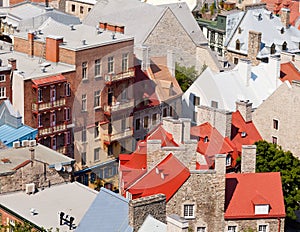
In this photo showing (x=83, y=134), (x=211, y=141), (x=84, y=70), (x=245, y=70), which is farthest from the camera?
(x=245, y=70)

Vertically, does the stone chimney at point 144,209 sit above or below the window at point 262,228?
above

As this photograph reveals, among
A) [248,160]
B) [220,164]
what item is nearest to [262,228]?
[248,160]

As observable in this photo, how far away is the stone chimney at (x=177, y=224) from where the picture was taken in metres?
38.4

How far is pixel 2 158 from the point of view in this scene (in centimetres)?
5275

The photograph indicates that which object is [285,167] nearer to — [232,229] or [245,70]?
[232,229]

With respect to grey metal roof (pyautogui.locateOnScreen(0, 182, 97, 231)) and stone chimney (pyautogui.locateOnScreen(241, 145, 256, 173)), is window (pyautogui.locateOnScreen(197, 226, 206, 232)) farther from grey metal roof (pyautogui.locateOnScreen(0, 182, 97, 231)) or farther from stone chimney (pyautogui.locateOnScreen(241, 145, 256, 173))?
grey metal roof (pyautogui.locateOnScreen(0, 182, 97, 231))

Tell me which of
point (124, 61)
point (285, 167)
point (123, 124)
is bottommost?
point (123, 124)

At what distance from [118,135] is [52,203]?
17.6 m

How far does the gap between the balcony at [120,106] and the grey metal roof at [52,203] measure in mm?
Result: 14769

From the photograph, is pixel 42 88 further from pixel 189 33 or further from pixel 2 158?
pixel 189 33

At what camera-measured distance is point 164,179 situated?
1903 inches

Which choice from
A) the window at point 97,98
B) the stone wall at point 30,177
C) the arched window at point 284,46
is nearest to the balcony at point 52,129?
the window at point 97,98

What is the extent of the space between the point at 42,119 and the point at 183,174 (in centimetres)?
1752

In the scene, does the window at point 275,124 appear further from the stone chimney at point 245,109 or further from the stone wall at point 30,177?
the stone wall at point 30,177
